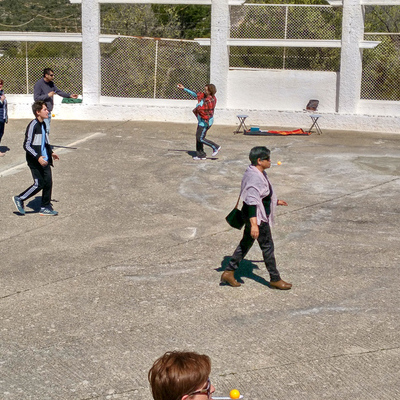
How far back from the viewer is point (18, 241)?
9789mm

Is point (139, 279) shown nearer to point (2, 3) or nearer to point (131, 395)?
point (131, 395)

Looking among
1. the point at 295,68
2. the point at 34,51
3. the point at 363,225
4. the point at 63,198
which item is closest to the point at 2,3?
the point at 34,51

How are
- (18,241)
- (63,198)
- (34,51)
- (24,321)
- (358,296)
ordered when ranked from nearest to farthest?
1. (24,321)
2. (358,296)
3. (18,241)
4. (63,198)
5. (34,51)

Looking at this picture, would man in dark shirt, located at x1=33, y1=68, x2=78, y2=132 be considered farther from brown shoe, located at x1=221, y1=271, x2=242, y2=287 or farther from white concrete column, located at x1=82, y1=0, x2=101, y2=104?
brown shoe, located at x1=221, y1=271, x2=242, y2=287

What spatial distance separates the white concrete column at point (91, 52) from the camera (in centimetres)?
1925

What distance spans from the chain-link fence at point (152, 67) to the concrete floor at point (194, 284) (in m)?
5.86

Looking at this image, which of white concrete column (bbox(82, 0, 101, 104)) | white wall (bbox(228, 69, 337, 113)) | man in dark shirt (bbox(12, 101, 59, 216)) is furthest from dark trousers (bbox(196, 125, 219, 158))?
white concrete column (bbox(82, 0, 101, 104))

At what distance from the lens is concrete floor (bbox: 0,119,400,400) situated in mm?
6141

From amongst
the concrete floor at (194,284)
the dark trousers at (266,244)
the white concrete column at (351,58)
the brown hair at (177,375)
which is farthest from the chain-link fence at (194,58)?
the brown hair at (177,375)

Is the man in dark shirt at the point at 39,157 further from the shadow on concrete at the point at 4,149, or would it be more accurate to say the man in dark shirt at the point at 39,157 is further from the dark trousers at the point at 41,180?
the shadow on concrete at the point at 4,149

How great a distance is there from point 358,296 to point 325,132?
35.5 feet

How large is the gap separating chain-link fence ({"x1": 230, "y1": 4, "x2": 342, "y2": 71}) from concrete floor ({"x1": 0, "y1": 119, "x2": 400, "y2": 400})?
18.3ft

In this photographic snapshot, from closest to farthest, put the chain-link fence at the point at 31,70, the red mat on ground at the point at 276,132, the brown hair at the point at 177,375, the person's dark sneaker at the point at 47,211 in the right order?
the brown hair at the point at 177,375 < the person's dark sneaker at the point at 47,211 < the red mat on ground at the point at 276,132 < the chain-link fence at the point at 31,70

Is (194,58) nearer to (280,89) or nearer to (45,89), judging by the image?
(280,89)
